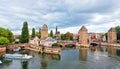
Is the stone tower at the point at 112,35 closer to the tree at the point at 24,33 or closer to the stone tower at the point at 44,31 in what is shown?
the stone tower at the point at 44,31

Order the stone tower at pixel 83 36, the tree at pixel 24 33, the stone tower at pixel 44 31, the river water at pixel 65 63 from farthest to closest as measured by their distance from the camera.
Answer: the stone tower at pixel 83 36
the stone tower at pixel 44 31
the tree at pixel 24 33
the river water at pixel 65 63

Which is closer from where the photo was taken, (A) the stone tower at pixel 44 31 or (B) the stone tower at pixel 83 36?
(A) the stone tower at pixel 44 31

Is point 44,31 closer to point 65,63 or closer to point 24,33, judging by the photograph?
point 24,33

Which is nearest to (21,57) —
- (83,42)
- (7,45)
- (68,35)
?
(7,45)

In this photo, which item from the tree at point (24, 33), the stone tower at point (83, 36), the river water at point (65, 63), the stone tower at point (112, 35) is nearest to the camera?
the river water at point (65, 63)

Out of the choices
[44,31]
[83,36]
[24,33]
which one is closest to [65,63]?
[24,33]

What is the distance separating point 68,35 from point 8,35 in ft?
261

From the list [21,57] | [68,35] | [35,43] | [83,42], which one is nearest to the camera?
[21,57]

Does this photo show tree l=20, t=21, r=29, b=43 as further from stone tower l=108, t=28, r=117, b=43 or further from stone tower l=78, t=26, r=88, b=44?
stone tower l=108, t=28, r=117, b=43

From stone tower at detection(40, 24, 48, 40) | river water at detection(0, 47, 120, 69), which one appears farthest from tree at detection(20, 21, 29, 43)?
river water at detection(0, 47, 120, 69)

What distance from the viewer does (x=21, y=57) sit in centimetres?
7812

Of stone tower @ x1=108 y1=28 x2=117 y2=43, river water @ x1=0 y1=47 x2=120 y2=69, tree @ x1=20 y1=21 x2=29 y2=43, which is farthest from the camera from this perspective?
stone tower @ x1=108 y1=28 x2=117 y2=43

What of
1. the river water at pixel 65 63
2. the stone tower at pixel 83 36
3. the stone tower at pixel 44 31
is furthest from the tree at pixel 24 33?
the stone tower at pixel 83 36

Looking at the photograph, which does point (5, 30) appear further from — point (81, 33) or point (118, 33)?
point (118, 33)
